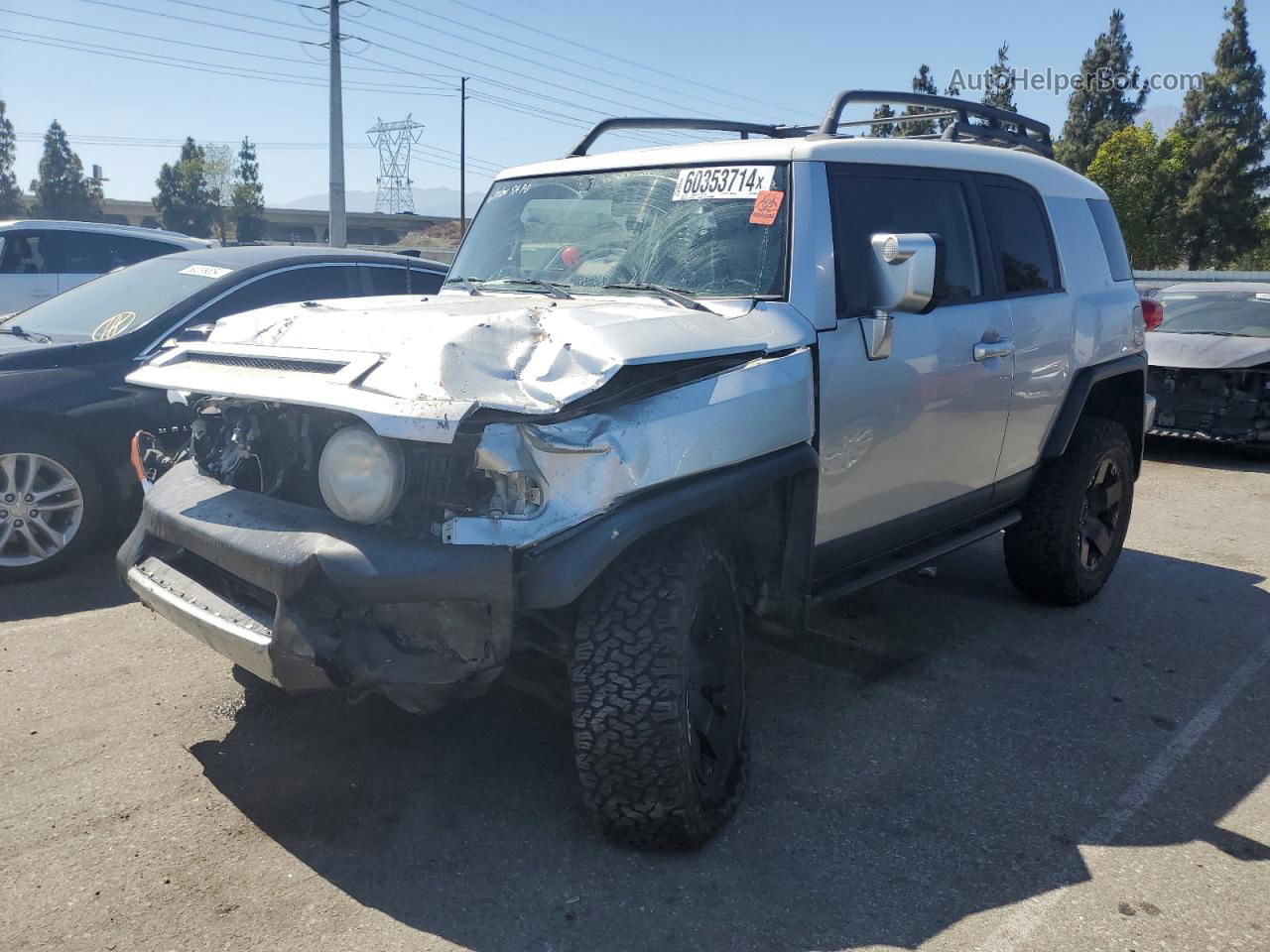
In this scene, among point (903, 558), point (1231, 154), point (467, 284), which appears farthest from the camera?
point (1231, 154)

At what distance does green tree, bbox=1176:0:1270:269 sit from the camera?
163 feet

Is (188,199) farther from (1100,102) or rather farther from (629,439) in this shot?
(629,439)

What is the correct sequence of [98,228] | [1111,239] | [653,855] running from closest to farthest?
[653,855] < [1111,239] < [98,228]

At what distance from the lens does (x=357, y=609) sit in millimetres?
2684

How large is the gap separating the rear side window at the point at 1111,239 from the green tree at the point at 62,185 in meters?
97.6

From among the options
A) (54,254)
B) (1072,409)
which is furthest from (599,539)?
(54,254)

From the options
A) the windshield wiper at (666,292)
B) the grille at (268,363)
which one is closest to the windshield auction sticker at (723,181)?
the windshield wiper at (666,292)

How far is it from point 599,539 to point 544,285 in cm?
158

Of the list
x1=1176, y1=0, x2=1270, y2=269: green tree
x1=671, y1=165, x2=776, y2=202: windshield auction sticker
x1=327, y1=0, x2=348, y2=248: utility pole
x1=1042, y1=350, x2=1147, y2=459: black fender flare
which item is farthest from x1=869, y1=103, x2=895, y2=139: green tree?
x1=1176, y1=0, x2=1270, y2=269: green tree

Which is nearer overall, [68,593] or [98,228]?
[68,593]

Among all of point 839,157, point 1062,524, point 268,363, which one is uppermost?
point 839,157

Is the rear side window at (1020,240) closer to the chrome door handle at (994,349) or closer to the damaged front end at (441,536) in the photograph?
the chrome door handle at (994,349)

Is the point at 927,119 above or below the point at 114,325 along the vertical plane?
above

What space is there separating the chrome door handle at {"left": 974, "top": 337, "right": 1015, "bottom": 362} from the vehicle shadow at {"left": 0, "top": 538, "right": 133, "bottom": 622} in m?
3.81
